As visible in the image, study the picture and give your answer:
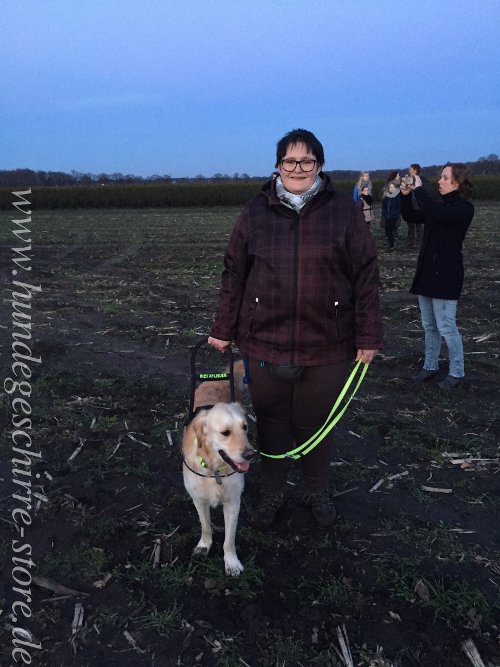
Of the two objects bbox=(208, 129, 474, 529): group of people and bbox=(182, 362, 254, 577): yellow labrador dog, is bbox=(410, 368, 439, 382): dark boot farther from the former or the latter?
bbox=(182, 362, 254, 577): yellow labrador dog

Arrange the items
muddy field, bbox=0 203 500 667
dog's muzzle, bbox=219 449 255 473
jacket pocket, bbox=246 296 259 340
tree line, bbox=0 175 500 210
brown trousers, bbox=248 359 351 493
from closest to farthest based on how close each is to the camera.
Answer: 1. muddy field, bbox=0 203 500 667
2. dog's muzzle, bbox=219 449 255 473
3. jacket pocket, bbox=246 296 259 340
4. brown trousers, bbox=248 359 351 493
5. tree line, bbox=0 175 500 210

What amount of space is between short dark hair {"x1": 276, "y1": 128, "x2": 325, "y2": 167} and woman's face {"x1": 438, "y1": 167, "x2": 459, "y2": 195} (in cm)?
259

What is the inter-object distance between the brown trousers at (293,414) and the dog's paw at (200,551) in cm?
62

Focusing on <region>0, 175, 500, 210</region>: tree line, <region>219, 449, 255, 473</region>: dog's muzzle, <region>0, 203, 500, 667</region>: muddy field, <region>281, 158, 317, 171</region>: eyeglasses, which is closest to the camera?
<region>0, 203, 500, 667</region>: muddy field

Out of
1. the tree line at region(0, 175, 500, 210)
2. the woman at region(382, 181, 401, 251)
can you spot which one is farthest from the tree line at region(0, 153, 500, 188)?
the woman at region(382, 181, 401, 251)

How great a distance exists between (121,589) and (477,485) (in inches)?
109

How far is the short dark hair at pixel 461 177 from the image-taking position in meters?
4.95

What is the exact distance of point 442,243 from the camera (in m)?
5.27

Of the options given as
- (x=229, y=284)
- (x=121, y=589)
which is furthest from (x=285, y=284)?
(x=121, y=589)

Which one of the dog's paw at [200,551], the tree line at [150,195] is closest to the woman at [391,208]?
the dog's paw at [200,551]

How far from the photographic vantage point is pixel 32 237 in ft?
65.2

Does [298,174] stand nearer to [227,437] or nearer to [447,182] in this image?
[227,437]

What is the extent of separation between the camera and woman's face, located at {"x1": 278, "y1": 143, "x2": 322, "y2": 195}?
285 cm

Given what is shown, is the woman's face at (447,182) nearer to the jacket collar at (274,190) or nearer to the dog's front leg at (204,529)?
the jacket collar at (274,190)
